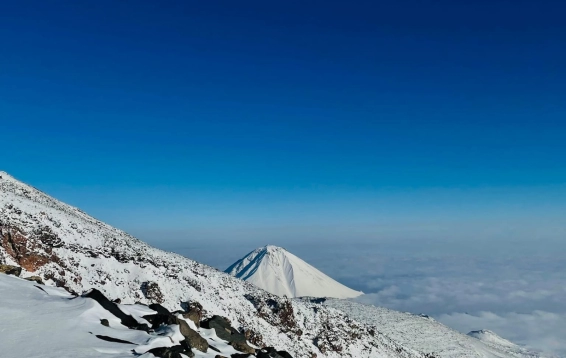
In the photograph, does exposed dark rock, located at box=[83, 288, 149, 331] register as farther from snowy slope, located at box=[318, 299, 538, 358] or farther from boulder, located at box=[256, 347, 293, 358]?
snowy slope, located at box=[318, 299, 538, 358]

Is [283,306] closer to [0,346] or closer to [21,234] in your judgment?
[21,234]

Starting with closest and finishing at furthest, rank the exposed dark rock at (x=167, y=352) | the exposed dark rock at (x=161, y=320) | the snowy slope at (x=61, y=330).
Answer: the snowy slope at (x=61, y=330) → the exposed dark rock at (x=167, y=352) → the exposed dark rock at (x=161, y=320)

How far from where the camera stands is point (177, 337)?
1520 centimetres

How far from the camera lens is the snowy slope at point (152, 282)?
105ft

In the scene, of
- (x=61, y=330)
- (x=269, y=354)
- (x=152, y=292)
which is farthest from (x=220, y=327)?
(x=152, y=292)

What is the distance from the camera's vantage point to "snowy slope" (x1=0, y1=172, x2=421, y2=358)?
32.1 metres

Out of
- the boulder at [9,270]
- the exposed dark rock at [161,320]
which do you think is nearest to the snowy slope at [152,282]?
the boulder at [9,270]

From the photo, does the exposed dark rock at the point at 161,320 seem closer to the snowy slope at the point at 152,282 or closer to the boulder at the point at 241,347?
the boulder at the point at 241,347

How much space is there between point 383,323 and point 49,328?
6398cm

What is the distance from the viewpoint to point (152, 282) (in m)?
36.6

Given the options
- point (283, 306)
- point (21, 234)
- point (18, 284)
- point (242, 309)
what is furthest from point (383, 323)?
point (18, 284)

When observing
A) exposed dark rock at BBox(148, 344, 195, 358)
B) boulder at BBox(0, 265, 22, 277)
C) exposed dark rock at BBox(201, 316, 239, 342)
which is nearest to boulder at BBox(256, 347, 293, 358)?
exposed dark rock at BBox(201, 316, 239, 342)

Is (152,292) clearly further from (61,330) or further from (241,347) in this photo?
(61,330)

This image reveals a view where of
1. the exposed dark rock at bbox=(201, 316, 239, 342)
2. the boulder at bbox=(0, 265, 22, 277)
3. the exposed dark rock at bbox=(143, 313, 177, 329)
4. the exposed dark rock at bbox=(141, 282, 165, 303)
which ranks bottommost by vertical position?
the exposed dark rock at bbox=(141, 282, 165, 303)
